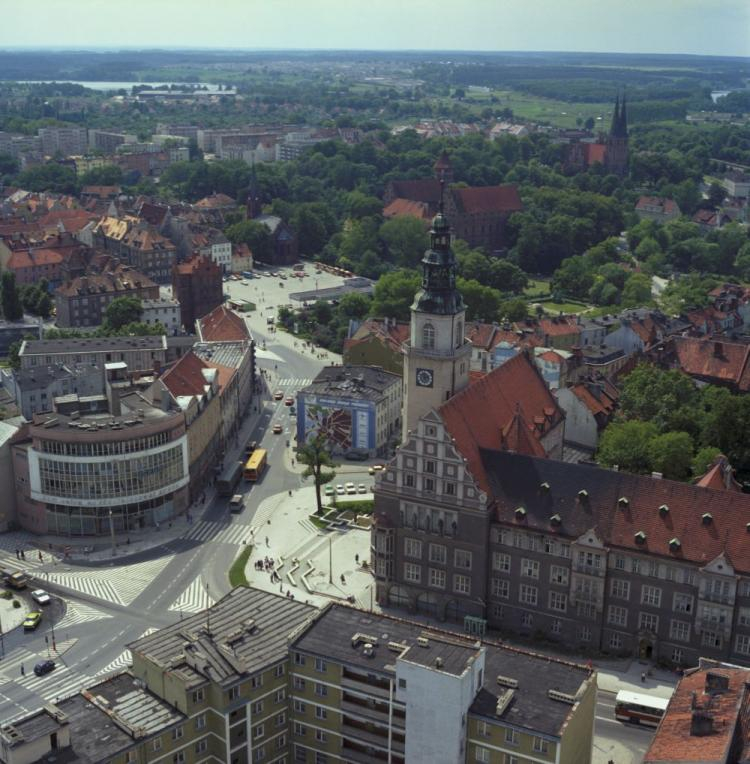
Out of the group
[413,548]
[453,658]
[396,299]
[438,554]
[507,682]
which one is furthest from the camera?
[396,299]

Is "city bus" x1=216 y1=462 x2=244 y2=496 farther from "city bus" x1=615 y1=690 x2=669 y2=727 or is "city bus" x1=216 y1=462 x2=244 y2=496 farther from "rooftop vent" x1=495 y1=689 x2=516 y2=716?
"rooftop vent" x1=495 y1=689 x2=516 y2=716

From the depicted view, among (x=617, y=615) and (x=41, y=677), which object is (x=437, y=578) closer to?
(x=617, y=615)

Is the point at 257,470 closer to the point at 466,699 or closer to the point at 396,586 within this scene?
the point at 396,586

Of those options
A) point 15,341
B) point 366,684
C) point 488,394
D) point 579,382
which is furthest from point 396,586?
point 15,341

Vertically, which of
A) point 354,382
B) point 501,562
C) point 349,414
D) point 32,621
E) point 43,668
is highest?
point 354,382

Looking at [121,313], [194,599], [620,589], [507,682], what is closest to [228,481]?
[194,599]

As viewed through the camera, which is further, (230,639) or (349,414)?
(349,414)
